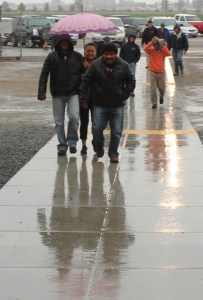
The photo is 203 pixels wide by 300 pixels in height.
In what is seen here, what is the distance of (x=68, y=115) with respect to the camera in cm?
1235

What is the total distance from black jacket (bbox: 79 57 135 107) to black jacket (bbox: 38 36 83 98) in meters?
0.42

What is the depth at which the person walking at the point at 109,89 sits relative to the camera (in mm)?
11508

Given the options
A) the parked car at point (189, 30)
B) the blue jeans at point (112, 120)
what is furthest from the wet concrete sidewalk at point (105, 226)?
the parked car at point (189, 30)

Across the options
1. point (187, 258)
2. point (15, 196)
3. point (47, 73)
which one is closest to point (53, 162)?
point (47, 73)

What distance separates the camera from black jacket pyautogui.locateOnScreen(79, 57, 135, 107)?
11.5 m

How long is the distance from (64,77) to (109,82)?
2.72 feet

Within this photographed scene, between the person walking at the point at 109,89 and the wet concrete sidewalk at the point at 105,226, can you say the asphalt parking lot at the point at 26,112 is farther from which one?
the person walking at the point at 109,89

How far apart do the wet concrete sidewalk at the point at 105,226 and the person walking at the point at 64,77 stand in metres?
0.63

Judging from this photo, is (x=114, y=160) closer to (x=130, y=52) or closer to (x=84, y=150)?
(x=84, y=150)

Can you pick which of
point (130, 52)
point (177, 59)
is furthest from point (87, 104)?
point (177, 59)

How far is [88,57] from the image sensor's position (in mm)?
12297

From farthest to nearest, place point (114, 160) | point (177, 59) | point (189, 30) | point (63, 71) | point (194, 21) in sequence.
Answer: point (194, 21) → point (189, 30) → point (177, 59) → point (63, 71) → point (114, 160)

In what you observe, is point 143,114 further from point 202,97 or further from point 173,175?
point 173,175

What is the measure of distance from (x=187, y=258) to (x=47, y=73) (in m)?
5.58
